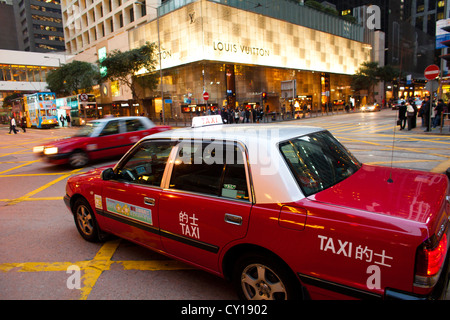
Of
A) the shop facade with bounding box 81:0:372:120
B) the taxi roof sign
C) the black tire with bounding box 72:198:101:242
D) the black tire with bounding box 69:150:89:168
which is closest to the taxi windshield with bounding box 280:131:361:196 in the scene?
the taxi roof sign

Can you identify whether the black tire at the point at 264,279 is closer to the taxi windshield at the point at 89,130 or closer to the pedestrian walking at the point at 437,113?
the taxi windshield at the point at 89,130

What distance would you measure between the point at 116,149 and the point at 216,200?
8.31 m

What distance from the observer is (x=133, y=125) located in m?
10.3

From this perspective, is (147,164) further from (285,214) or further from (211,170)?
(285,214)

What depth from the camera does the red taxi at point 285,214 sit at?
5.66ft

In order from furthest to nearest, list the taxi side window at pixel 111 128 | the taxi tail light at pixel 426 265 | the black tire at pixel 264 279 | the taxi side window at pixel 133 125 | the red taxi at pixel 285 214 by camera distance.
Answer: the taxi side window at pixel 133 125
the taxi side window at pixel 111 128
the black tire at pixel 264 279
the red taxi at pixel 285 214
the taxi tail light at pixel 426 265

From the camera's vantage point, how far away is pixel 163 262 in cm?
334

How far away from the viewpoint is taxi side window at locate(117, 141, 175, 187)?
10.0 feet

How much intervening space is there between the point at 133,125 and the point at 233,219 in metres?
8.90

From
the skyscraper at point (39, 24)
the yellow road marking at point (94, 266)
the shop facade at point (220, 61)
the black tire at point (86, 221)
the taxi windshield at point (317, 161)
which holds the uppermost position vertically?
the skyscraper at point (39, 24)

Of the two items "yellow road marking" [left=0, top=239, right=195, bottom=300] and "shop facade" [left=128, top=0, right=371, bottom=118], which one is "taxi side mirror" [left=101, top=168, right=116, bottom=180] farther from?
"shop facade" [left=128, top=0, right=371, bottom=118]

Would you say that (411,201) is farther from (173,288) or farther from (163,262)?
(163,262)

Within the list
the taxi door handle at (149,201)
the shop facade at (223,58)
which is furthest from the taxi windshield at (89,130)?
the shop facade at (223,58)

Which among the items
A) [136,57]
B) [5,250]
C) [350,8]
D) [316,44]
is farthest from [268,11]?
[350,8]
